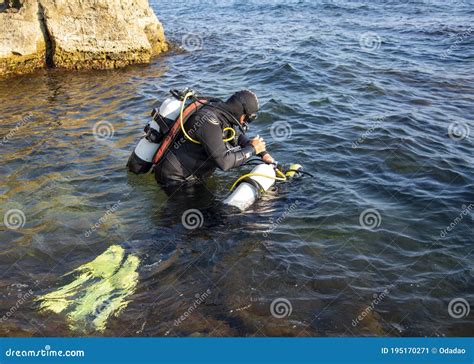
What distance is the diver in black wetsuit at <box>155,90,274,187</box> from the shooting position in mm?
6293

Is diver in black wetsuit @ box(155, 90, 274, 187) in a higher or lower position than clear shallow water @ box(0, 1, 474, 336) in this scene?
higher

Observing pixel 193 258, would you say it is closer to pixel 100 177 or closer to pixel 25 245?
pixel 25 245

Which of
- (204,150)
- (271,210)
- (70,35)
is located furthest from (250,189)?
(70,35)

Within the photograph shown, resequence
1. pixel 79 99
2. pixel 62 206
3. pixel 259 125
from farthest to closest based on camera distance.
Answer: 1. pixel 79 99
2. pixel 259 125
3. pixel 62 206

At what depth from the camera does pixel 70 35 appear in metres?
13.2

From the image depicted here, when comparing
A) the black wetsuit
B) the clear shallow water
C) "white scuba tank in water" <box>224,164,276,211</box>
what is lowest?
the clear shallow water

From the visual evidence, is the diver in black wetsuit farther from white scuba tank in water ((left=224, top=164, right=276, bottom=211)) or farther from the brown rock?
the brown rock

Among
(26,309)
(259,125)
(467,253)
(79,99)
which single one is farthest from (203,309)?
(79,99)

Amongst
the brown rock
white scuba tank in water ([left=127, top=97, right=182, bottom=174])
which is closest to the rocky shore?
the brown rock

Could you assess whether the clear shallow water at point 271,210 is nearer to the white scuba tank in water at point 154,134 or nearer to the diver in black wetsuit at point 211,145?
the diver in black wetsuit at point 211,145

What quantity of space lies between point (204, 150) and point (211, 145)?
38cm

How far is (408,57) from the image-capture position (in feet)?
45.5

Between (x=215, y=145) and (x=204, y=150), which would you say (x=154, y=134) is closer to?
(x=204, y=150)

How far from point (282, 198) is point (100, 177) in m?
3.29
